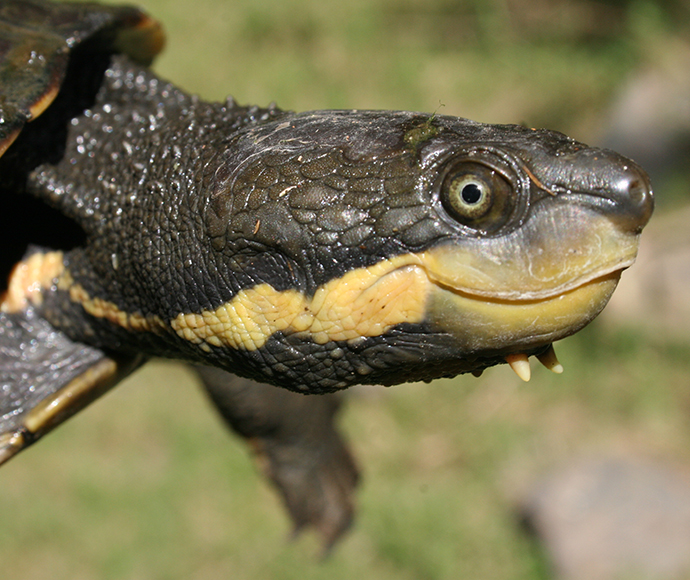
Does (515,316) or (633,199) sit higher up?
(633,199)

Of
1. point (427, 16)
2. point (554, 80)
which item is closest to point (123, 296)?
point (554, 80)

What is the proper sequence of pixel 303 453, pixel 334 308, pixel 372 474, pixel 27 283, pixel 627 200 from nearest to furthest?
pixel 627 200
pixel 334 308
pixel 27 283
pixel 303 453
pixel 372 474

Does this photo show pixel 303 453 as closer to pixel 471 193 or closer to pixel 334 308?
pixel 334 308

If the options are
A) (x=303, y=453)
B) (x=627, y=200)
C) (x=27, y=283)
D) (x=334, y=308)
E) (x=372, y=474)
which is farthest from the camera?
(x=372, y=474)

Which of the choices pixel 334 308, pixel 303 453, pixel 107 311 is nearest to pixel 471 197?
pixel 334 308

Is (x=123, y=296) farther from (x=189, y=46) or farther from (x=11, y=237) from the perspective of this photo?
(x=189, y=46)

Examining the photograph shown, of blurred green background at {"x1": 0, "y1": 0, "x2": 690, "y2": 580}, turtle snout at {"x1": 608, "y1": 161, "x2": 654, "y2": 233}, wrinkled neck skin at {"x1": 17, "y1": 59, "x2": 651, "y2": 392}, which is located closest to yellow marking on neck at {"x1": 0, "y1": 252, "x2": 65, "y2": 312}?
wrinkled neck skin at {"x1": 17, "y1": 59, "x2": 651, "y2": 392}

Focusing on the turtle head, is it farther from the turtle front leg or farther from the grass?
the grass

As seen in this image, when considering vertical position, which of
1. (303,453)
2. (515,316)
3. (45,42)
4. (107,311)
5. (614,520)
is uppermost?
(45,42)

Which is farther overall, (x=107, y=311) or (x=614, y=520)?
(x=614, y=520)
